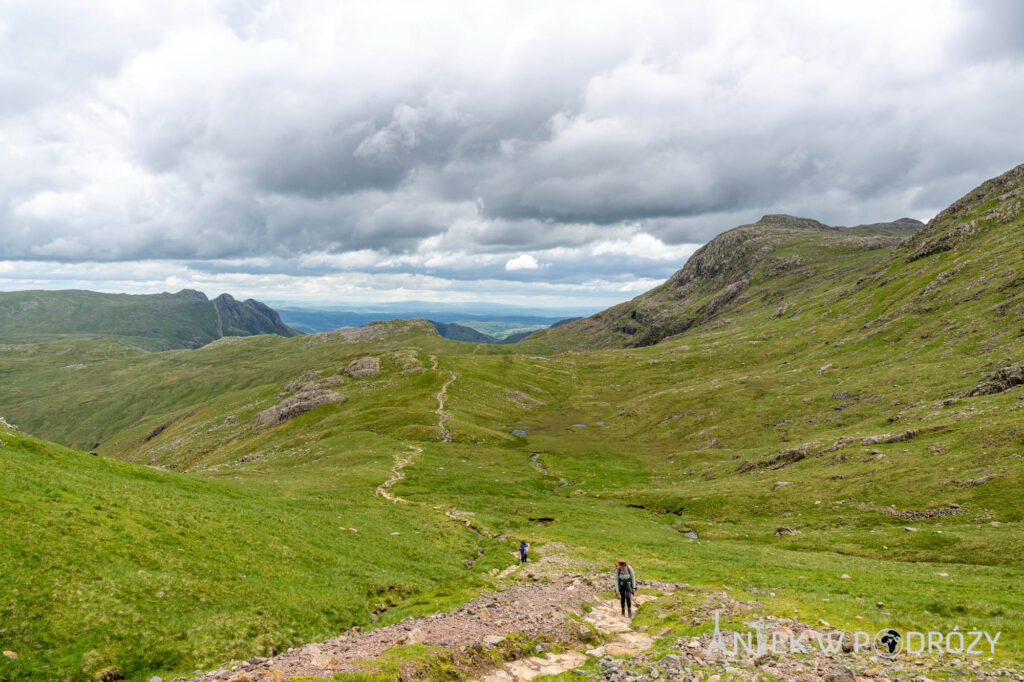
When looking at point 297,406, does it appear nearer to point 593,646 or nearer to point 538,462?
point 538,462

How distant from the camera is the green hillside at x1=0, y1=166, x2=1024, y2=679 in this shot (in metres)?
23.7

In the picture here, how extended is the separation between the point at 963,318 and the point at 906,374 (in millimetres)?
44339

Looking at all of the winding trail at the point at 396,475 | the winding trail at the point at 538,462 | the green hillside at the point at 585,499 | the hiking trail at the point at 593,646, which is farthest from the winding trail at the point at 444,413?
the hiking trail at the point at 593,646

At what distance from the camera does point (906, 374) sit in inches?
4294

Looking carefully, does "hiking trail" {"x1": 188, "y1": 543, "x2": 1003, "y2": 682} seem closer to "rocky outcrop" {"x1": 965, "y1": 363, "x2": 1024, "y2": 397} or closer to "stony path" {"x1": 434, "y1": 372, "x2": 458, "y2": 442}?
"rocky outcrop" {"x1": 965, "y1": 363, "x2": 1024, "y2": 397}

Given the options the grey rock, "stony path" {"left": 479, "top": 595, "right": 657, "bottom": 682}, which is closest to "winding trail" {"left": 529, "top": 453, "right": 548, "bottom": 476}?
"stony path" {"left": 479, "top": 595, "right": 657, "bottom": 682}

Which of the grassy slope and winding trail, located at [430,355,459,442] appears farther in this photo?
winding trail, located at [430,355,459,442]

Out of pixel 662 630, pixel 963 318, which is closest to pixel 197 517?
pixel 662 630

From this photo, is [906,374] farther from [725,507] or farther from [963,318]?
[725,507]

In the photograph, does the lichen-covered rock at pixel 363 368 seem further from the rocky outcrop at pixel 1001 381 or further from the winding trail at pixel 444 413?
the rocky outcrop at pixel 1001 381

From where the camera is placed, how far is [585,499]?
81.1 m

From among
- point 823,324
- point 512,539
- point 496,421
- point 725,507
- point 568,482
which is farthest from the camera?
point 823,324

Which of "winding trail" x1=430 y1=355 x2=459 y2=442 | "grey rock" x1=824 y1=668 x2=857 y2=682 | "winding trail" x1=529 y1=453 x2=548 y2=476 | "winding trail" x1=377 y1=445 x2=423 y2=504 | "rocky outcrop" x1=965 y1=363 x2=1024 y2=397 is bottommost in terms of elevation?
"winding trail" x1=529 y1=453 x2=548 y2=476

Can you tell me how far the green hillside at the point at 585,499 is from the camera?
2366 cm
